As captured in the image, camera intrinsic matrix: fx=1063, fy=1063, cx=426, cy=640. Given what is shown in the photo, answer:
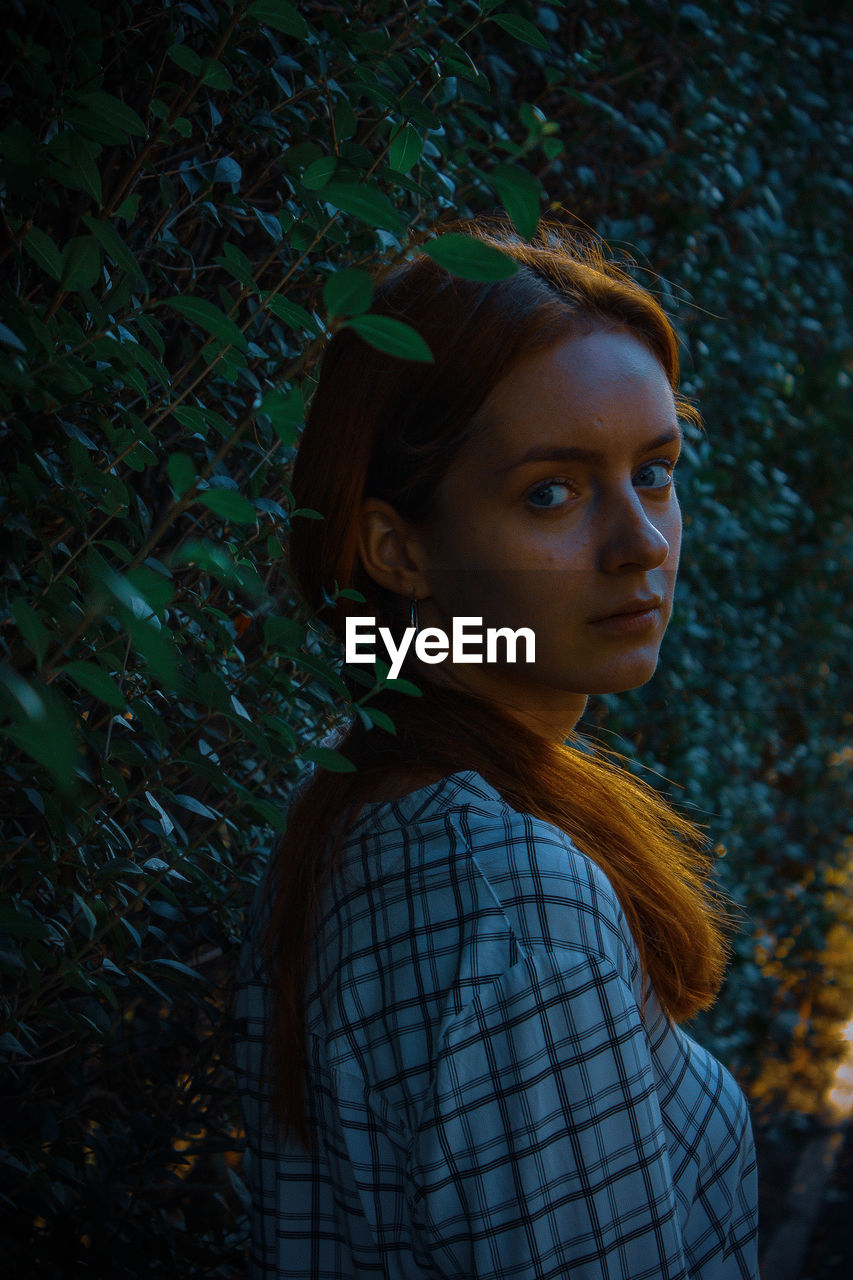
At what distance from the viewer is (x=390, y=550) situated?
1454mm

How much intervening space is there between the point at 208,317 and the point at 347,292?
0.94 feet

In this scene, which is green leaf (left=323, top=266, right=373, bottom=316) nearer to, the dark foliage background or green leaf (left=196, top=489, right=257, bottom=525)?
the dark foliage background

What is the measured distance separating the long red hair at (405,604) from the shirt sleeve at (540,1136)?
23cm

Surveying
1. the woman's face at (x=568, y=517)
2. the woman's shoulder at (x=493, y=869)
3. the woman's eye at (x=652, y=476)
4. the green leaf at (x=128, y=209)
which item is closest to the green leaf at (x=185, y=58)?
the green leaf at (x=128, y=209)

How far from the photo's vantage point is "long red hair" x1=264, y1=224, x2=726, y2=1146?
1326 millimetres

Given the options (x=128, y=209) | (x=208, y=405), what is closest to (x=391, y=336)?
(x=128, y=209)

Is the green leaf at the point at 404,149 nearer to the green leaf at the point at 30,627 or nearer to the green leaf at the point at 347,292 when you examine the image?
the green leaf at the point at 347,292

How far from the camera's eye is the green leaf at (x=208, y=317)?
919 mm

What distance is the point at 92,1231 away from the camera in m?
1.52

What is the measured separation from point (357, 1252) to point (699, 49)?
3.04m

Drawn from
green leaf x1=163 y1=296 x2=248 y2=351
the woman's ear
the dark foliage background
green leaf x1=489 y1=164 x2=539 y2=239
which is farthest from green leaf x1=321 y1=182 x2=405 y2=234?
the woman's ear

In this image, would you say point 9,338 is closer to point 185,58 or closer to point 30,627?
point 30,627

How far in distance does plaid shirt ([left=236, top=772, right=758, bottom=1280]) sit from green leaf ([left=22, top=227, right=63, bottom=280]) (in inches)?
27.1

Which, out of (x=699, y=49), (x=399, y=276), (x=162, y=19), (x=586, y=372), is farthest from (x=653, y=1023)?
(x=699, y=49)
